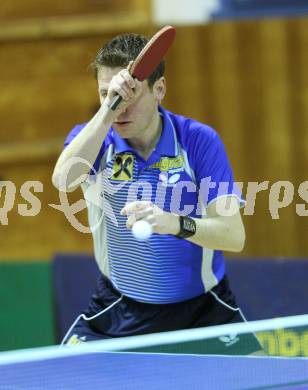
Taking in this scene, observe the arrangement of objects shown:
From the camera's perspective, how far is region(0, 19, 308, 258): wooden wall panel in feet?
16.0

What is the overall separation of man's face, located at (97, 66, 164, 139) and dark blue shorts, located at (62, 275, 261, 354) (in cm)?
54

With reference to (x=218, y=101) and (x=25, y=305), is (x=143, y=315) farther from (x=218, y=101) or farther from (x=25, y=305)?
(x=218, y=101)

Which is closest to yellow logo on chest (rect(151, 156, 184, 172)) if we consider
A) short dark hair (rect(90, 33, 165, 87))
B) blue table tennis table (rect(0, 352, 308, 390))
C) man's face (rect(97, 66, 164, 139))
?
man's face (rect(97, 66, 164, 139))

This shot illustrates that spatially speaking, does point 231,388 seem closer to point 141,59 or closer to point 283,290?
point 141,59

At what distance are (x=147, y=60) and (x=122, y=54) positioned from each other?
12 cm

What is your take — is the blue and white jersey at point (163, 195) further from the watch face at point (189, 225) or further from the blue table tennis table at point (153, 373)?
the blue table tennis table at point (153, 373)

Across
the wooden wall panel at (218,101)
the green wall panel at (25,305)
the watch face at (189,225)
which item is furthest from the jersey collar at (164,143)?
the wooden wall panel at (218,101)

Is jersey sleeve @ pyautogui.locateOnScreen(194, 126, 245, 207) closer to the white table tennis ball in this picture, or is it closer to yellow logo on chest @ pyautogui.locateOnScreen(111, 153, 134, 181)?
yellow logo on chest @ pyautogui.locateOnScreen(111, 153, 134, 181)

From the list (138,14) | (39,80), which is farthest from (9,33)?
(138,14)

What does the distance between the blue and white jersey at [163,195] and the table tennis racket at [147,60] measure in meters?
0.25

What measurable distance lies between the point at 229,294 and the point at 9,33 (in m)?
2.63

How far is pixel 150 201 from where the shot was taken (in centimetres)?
265

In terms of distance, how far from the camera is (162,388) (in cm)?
199

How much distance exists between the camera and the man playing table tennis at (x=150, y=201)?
2527 mm
